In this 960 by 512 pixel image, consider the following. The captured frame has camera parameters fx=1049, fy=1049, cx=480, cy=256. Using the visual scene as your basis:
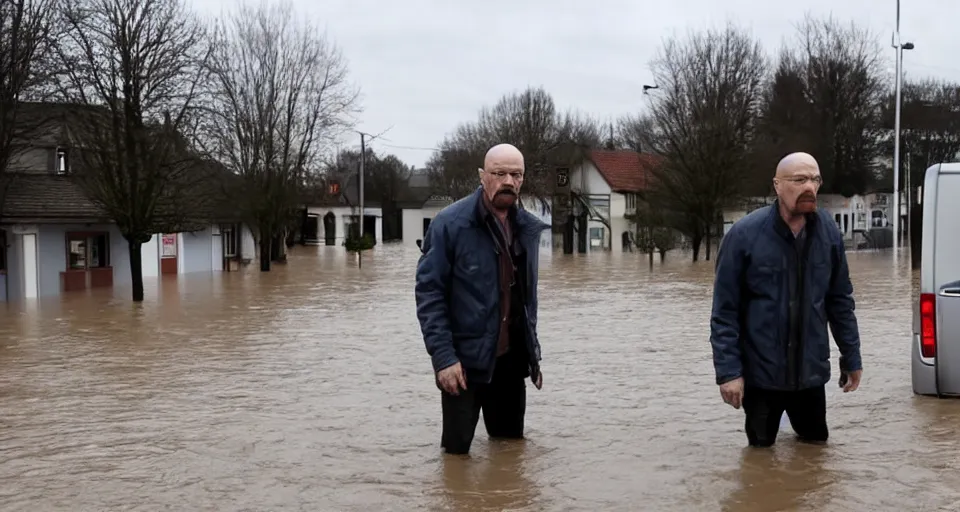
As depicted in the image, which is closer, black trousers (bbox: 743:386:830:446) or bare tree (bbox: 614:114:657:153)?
black trousers (bbox: 743:386:830:446)

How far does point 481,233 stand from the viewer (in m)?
6.11

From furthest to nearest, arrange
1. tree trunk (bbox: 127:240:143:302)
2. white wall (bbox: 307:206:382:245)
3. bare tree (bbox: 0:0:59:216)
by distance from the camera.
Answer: white wall (bbox: 307:206:382:245) < tree trunk (bbox: 127:240:143:302) < bare tree (bbox: 0:0:59:216)

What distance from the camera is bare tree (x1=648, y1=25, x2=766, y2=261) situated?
4706 centimetres

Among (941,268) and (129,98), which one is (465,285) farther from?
(129,98)

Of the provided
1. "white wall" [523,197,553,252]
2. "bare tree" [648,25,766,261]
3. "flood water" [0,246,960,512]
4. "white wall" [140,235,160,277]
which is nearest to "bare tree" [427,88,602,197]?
"white wall" [523,197,553,252]

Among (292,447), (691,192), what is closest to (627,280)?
(691,192)

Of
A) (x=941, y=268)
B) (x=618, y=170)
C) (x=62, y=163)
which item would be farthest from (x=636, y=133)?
(x=941, y=268)

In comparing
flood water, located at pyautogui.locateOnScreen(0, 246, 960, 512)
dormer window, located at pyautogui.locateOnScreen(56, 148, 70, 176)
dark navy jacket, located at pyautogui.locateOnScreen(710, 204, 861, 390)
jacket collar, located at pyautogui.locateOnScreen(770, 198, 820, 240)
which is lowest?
flood water, located at pyautogui.locateOnScreen(0, 246, 960, 512)

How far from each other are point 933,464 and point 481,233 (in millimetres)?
3040

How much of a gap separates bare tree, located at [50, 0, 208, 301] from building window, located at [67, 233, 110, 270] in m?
5.20

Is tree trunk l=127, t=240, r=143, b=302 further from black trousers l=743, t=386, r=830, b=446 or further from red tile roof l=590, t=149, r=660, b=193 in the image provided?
red tile roof l=590, t=149, r=660, b=193

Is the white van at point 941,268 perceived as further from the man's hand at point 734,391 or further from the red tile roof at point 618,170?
the red tile roof at point 618,170

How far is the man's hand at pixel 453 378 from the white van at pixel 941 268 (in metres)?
3.84

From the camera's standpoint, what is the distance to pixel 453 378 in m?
5.85
